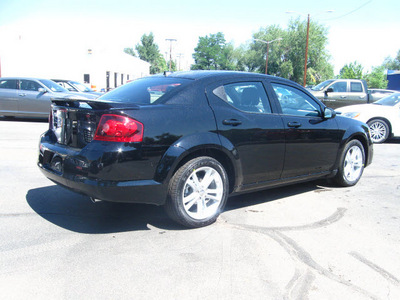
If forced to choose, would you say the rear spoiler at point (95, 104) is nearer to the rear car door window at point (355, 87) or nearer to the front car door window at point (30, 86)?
the front car door window at point (30, 86)

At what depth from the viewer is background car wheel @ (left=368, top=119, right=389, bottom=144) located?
10.5m

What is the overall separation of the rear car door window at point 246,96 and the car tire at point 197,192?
750 millimetres

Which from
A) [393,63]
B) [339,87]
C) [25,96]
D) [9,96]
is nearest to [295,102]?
[25,96]

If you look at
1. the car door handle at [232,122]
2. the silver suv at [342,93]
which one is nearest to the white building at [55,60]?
the silver suv at [342,93]

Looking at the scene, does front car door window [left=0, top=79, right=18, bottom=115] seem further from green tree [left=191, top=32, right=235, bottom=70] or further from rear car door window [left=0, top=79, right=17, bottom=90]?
green tree [left=191, top=32, right=235, bottom=70]

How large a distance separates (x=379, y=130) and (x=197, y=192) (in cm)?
859

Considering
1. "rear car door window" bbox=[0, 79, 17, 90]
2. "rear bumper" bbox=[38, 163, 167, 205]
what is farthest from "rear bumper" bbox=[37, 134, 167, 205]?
"rear car door window" bbox=[0, 79, 17, 90]

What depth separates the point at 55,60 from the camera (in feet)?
120

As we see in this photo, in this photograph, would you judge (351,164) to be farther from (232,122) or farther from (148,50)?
(148,50)

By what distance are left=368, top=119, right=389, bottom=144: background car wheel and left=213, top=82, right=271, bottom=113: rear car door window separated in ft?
24.0

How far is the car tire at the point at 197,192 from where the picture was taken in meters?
3.56

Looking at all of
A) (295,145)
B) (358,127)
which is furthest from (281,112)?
(358,127)

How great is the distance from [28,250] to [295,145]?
10.3 feet

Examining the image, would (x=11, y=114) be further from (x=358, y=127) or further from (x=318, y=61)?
(x=318, y=61)
